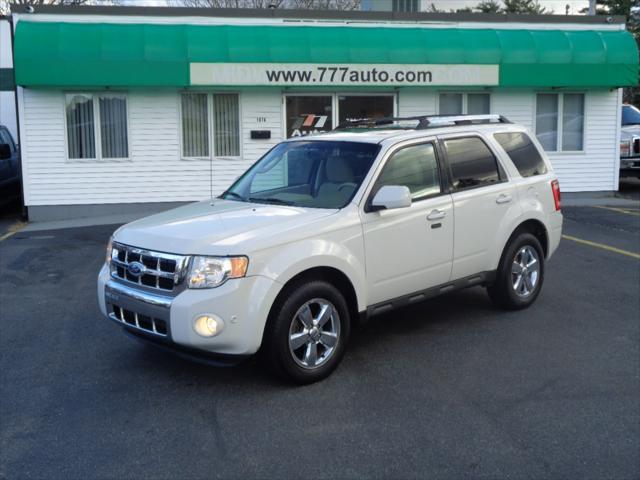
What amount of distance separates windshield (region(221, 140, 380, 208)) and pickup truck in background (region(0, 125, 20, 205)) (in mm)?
10540

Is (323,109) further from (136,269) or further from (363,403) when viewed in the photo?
(363,403)

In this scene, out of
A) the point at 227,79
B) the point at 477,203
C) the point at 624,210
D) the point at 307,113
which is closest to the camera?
the point at 477,203

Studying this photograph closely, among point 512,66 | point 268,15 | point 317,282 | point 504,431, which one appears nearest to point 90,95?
point 268,15

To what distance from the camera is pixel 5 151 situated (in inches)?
623

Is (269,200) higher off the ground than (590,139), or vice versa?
(590,139)

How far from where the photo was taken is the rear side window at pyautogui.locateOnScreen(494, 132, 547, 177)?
7078mm

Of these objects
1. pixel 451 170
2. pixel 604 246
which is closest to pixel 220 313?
pixel 451 170

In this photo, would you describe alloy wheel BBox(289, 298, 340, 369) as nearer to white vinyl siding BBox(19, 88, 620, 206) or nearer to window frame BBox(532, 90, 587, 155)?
white vinyl siding BBox(19, 88, 620, 206)

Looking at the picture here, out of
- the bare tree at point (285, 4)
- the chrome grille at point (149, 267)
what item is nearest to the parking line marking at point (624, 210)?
the chrome grille at point (149, 267)

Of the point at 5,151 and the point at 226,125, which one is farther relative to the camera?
the point at 5,151

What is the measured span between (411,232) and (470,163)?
119 centimetres

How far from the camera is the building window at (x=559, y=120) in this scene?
56.1 feet

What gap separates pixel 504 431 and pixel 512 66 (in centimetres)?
1289

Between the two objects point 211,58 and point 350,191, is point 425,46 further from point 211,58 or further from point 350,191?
point 350,191
